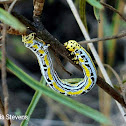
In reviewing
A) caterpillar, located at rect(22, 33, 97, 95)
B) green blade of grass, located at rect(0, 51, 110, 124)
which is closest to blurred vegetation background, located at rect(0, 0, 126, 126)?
caterpillar, located at rect(22, 33, 97, 95)

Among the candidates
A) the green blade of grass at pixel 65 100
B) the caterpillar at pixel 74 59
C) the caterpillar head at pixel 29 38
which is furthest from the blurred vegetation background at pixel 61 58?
the green blade of grass at pixel 65 100

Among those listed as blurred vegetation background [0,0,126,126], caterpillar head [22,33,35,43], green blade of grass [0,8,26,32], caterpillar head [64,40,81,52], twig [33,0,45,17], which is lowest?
blurred vegetation background [0,0,126,126]

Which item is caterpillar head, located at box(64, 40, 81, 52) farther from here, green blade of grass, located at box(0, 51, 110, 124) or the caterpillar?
green blade of grass, located at box(0, 51, 110, 124)

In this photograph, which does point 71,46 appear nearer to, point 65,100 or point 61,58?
point 65,100

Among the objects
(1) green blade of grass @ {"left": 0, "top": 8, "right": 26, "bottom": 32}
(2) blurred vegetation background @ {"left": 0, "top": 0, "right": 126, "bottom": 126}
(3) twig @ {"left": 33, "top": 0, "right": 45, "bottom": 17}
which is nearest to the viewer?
(1) green blade of grass @ {"left": 0, "top": 8, "right": 26, "bottom": 32}

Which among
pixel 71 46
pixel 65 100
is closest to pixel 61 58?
pixel 71 46

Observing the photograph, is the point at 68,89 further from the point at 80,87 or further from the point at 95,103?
the point at 95,103

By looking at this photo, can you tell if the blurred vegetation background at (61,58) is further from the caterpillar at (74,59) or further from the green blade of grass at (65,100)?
the green blade of grass at (65,100)

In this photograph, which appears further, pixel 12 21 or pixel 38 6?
pixel 38 6
